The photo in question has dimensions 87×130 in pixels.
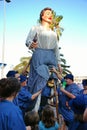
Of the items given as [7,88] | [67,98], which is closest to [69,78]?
[67,98]

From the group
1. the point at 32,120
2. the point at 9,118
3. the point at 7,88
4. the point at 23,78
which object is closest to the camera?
the point at 9,118

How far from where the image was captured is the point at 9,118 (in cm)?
390

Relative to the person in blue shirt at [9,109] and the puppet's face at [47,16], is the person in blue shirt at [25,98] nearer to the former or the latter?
the puppet's face at [47,16]

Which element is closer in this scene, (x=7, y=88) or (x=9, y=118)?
(x=9, y=118)

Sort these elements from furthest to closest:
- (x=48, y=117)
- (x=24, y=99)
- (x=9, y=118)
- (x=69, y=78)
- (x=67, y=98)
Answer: (x=69, y=78) → (x=67, y=98) → (x=24, y=99) → (x=48, y=117) → (x=9, y=118)

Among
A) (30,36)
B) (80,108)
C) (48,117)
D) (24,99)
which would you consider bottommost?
(48,117)

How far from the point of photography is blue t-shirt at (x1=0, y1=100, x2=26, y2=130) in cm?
389

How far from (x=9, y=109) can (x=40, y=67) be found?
2.12 metres

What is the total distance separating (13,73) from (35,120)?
1.52 metres

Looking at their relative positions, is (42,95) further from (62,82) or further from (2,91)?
(2,91)

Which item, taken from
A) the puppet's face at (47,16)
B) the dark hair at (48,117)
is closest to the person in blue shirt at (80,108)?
the dark hair at (48,117)

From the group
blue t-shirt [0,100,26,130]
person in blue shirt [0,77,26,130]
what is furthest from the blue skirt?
blue t-shirt [0,100,26,130]

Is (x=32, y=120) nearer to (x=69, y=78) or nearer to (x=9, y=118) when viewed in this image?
(x=9, y=118)

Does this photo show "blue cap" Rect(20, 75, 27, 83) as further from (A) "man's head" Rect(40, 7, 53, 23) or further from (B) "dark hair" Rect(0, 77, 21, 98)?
(B) "dark hair" Rect(0, 77, 21, 98)
